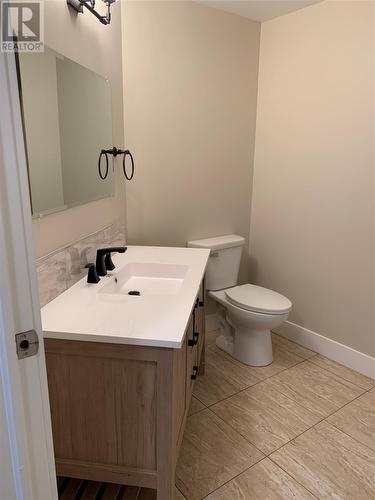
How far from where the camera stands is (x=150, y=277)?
1.92 meters

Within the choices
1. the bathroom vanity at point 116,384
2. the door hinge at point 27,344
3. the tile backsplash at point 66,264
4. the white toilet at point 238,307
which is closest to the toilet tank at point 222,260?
the white toilet at point 238,307

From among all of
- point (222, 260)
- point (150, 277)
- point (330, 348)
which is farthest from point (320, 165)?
point (150, 277)

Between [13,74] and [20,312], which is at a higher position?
[13,74]

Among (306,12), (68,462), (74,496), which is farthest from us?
(306,12)

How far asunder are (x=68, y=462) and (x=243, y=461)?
32.7 inches

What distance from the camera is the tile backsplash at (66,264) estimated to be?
1.34 m

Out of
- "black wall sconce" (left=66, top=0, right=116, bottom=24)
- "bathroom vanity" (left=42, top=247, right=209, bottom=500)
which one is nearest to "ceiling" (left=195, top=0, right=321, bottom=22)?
"black wall sconce" (left=66, top=0, right=116, bottom=24)

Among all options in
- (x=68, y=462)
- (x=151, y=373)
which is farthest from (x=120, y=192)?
(x=68, y=462)

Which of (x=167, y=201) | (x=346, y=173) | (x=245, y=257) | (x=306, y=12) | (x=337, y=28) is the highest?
(x=306, y=12)

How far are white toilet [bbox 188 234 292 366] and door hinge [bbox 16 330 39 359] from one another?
1.73 m

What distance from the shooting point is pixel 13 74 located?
640 mm

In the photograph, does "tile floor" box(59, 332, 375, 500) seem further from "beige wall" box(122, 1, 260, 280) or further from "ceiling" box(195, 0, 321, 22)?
"ceiling" box(195, 0, 321, 22)

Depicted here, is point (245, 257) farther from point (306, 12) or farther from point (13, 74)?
point (13, 74)

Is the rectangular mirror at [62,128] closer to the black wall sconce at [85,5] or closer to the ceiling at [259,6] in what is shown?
the black wall sconce at [85,5]
